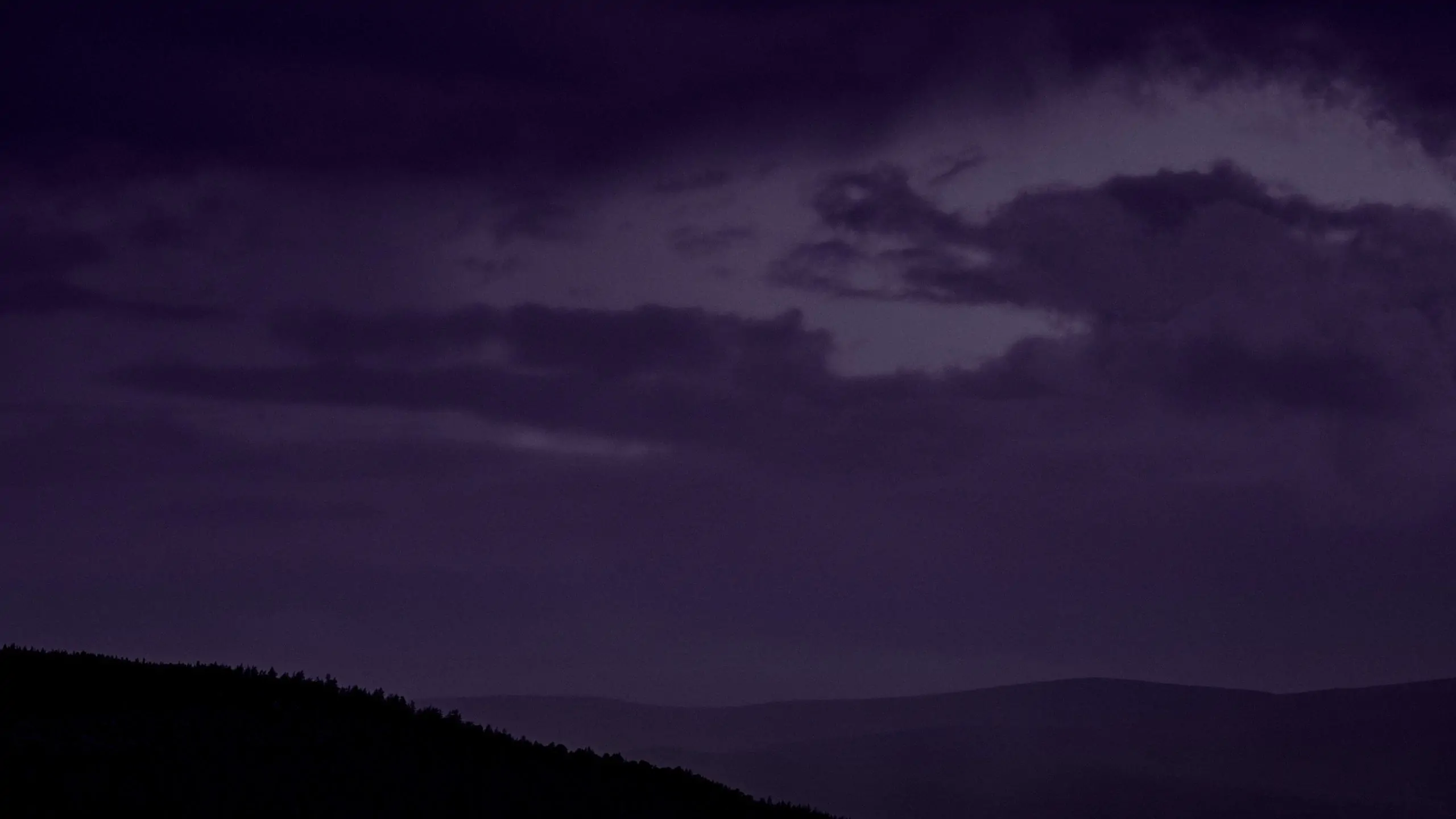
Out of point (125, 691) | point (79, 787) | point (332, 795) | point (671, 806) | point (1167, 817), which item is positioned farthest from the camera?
point (1167, 817)

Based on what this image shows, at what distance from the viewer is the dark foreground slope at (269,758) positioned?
18.5 meters

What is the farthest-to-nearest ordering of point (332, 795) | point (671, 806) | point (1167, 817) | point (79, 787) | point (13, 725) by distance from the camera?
point (1167, 817) → point (671, 806) → point (13, 725) → point (332, 795) → point (79, 787)

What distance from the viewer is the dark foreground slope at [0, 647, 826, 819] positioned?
18.5 metres

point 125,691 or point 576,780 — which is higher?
point 125,691

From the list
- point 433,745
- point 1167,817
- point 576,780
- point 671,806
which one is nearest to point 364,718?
point 433,745

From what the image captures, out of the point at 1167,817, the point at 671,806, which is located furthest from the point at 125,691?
the point at 1167,817

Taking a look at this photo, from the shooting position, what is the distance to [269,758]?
20.7 metres

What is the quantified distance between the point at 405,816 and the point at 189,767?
117 inches

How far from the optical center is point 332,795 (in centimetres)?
1933

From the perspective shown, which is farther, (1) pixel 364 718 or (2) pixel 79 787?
(1) pixel 364 718

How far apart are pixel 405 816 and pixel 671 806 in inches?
194

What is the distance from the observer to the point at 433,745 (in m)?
23.2

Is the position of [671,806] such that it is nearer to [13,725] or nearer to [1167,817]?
[13,725]

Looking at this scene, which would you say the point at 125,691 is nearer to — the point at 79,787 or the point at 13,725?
the point at 13,725
